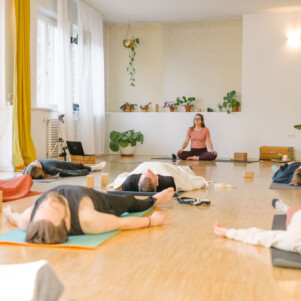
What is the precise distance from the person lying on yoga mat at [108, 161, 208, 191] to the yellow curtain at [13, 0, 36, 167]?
2263mm

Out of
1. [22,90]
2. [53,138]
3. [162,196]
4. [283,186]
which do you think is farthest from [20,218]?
[53,138]

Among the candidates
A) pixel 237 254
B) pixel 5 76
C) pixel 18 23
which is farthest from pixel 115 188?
pixel 18 23

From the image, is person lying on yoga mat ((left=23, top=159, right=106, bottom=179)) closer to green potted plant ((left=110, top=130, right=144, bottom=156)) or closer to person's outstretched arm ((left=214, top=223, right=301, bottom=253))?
person's outstretched arm ((left=214, top=223, right=301, bottom=253))

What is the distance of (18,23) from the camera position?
6484 mm

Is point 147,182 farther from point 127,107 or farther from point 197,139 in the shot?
point 127,107

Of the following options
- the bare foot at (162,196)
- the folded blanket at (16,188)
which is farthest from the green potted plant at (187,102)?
the bare foot at (162,196)

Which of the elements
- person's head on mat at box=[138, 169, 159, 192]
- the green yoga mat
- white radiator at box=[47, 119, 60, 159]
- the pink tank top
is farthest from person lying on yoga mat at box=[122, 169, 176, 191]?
the pink tank top

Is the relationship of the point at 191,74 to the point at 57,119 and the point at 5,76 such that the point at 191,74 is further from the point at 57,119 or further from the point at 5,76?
the point at 5,76

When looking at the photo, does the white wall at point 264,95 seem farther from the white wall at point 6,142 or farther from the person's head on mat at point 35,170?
the person's head on mat at point 35,170

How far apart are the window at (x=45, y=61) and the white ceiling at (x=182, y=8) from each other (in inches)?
45.4

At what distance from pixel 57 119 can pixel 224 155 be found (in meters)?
3.59

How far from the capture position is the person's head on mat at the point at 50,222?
227 centimetres

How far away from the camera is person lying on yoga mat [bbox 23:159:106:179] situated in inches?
205

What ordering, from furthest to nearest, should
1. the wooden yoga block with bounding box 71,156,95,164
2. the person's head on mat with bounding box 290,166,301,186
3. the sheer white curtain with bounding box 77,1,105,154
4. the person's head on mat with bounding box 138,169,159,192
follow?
the sheer white curtain with bounding box 77,1,105,154, the wooden yoga block with bounding box 71,156,95,164, the person's head on mat with bounding box 290,166,301,186, the person's head on mat with bounding box 138,169,159,192
